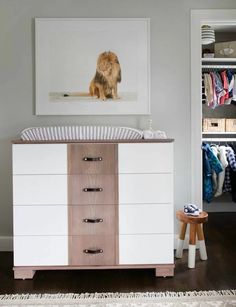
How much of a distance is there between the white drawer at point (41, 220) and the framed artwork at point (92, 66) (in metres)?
0.94

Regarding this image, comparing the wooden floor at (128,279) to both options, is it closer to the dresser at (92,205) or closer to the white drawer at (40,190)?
the dresser at (92,205)

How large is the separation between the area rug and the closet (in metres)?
2.07

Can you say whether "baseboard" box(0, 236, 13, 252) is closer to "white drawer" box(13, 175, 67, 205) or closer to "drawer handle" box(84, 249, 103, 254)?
"white drawer" box(13, 175, 67, 205)

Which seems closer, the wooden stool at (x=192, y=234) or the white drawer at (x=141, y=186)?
the white drawer at (x=141, y=186)

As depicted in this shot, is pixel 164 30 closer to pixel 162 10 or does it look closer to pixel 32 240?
pixel 162 10

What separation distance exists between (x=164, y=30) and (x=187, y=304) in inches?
88.0

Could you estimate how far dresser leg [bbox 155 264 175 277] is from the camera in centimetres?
272

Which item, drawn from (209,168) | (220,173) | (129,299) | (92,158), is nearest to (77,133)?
(92,158)

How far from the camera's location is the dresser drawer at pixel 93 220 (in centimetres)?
270

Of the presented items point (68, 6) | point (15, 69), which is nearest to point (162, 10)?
point (68, 6)

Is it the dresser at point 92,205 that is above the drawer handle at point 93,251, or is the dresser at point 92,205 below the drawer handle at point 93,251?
above

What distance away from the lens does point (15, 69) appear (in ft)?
10.7

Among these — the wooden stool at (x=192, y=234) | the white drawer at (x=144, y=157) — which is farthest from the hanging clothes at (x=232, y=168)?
the white drawer at (x=144, y=157)

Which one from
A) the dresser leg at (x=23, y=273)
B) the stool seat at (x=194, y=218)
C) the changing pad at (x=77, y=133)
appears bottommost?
the dresser leg at (x=23, y=273)
